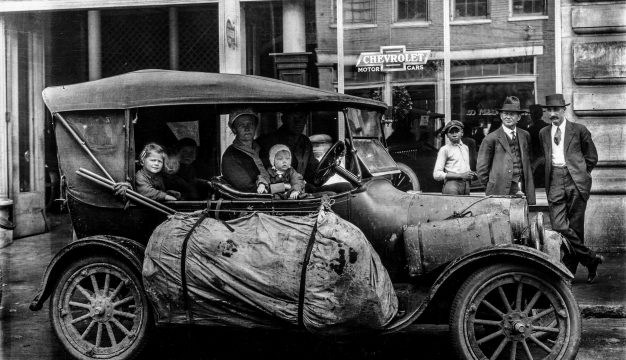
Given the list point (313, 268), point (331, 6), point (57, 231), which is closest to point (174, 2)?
point (331, 6)

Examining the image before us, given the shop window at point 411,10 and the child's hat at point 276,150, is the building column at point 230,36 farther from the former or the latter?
the child's hat at point 276,150

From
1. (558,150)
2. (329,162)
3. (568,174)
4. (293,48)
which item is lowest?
(568,174)

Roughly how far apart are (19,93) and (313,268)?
769cm

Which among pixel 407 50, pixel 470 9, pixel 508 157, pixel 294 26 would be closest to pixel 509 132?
pixel 508 157

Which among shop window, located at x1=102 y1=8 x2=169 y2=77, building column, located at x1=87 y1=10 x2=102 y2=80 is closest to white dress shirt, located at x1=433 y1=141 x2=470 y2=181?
shop window, located at x1=102 y1=8 x2=169 y2=77

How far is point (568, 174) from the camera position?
7555 mm

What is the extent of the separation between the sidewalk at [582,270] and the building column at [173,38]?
3.16 meters

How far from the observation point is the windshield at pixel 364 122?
5711 mm

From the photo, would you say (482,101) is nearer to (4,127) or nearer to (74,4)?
(74,4)

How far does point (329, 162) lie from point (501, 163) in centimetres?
255

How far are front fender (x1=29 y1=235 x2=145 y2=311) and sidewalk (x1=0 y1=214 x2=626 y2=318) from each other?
2870 millimetres

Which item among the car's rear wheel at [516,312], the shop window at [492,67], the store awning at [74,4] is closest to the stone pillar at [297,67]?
the store awning at [74,4]

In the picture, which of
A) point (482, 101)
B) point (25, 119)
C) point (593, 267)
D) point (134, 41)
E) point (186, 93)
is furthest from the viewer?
point (134, 41)

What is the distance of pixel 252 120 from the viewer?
5816 mm
